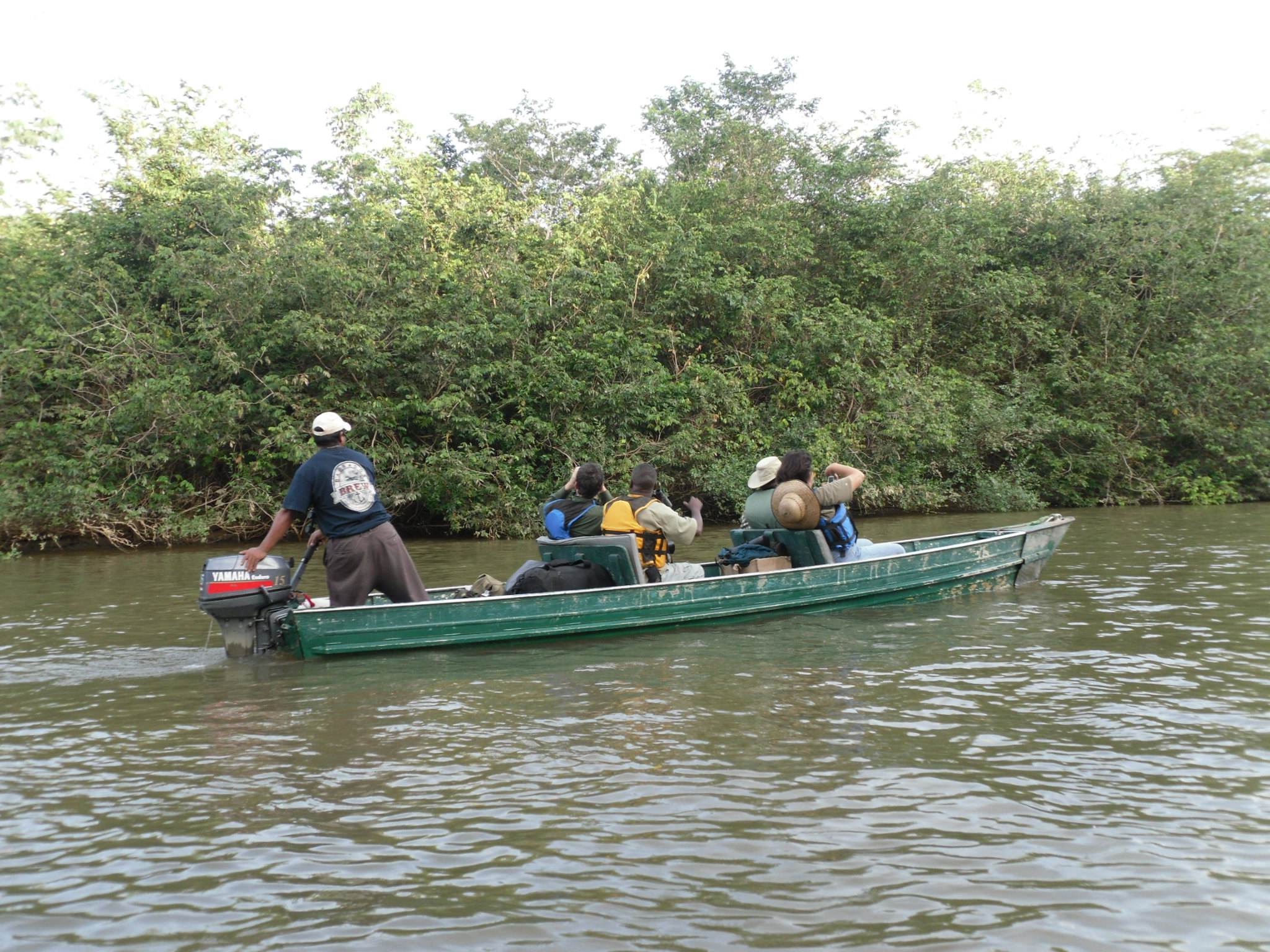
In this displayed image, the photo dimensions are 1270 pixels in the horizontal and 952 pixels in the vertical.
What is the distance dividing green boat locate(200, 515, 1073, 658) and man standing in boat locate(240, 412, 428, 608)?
0.18 m

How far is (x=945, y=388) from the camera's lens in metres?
22.4

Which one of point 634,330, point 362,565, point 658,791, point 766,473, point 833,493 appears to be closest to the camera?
point 658,791

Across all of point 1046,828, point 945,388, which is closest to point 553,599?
point 1046,828

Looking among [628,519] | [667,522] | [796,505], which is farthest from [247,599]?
[796,505]

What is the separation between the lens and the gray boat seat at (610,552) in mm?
8547

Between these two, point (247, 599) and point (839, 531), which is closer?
point (247, 599)

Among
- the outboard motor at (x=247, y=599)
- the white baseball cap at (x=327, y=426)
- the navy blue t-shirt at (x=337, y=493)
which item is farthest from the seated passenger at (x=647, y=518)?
the outboard motor at (x=247, y=599)

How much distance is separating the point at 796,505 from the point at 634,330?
11.8 metres

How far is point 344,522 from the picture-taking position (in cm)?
759

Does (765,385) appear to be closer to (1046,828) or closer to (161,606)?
(161,606)

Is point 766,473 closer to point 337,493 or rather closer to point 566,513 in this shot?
point 566,513

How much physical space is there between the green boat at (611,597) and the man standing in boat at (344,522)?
179 mm

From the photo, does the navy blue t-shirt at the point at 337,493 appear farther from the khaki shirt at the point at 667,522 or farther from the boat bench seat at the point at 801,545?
the boat bench seat at the point at 801,545

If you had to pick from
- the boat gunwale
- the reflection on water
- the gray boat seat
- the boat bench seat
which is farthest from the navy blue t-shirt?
the boat bench seat
